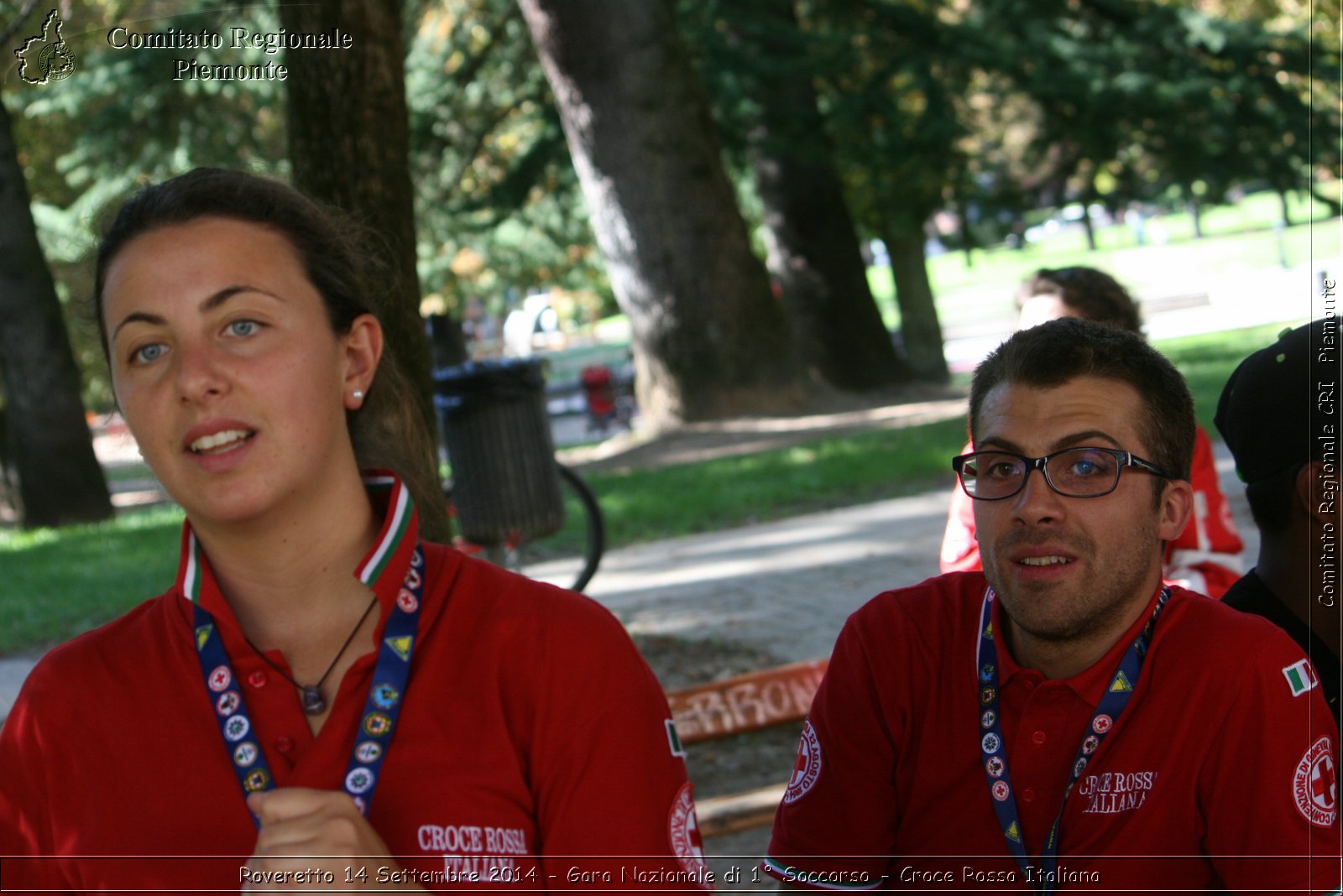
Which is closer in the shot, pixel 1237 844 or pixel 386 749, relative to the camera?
pixel 386 749

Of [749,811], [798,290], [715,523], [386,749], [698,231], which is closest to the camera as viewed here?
[386,749]

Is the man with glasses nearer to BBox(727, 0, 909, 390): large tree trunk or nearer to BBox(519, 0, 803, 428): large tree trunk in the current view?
BBox(519, 0, 803, 428): large tree trunk

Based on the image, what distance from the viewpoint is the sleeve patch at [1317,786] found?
2.24 m

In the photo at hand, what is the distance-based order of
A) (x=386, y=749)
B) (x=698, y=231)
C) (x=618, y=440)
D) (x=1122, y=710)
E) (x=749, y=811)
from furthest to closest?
(x=618, y=440)
(x=698, y=231)
(x=749, y=811)
(x=1122, y=710)
(x=386, y=749)

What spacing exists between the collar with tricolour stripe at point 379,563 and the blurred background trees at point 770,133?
30.8ft

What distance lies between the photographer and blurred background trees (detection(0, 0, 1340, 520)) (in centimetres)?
1448

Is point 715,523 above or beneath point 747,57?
beneath

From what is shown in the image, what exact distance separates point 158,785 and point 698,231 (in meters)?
12.9

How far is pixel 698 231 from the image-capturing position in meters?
14.6

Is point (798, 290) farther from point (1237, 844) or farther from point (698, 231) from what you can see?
point (1237, 844)

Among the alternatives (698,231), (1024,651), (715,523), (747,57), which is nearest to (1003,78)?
(747,57)

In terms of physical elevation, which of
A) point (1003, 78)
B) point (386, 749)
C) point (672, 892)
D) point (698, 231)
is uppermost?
point (1003, 78)

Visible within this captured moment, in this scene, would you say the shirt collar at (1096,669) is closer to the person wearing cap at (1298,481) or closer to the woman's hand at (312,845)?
the person wearing cap at (1298,481)

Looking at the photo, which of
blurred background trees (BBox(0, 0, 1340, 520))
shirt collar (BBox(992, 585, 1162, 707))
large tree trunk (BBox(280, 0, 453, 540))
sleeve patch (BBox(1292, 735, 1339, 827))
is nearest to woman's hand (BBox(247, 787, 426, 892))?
shirt collar (BBox(992, 585, 1162, 707))
